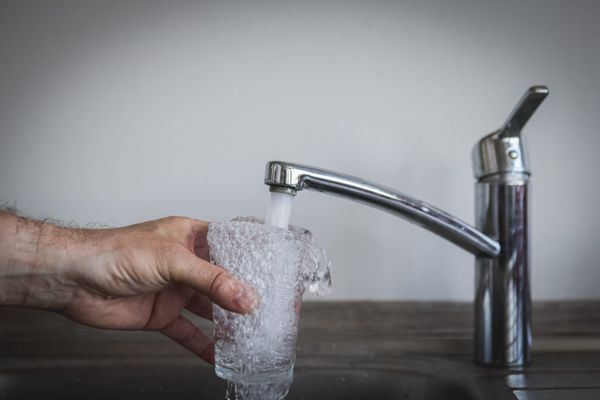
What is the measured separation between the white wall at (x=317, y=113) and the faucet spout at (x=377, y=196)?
0.24 m

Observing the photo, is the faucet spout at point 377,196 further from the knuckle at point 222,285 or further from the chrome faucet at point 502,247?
the knuckle at point 222,285

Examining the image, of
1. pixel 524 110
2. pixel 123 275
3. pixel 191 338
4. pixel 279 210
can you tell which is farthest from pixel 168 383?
pixel 524 110

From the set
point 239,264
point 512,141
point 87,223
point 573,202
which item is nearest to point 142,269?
point 239,264

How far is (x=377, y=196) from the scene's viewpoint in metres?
0.67

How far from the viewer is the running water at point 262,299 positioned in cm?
56

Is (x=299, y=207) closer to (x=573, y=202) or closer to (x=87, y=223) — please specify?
(x=87, y=223)

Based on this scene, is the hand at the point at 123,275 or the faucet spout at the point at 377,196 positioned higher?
the faucet spout at the point at 377,196

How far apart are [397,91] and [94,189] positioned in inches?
21.0

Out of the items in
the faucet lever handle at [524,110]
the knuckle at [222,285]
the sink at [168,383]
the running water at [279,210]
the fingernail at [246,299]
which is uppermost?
the faucet lever handle at [524,110]

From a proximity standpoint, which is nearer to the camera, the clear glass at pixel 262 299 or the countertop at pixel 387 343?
the clear glass at pixel 262 299

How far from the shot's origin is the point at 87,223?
0.94 meters

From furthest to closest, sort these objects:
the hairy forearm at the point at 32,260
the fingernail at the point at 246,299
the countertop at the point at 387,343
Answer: the countertop at the point at 387,343 → the hairy forearm at the point at 32,260 → the fingernail at the point at 246,299

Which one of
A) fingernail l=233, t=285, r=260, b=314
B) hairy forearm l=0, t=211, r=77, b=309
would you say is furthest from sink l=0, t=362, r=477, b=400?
fingernail l=233, t=285, r=260, b=314

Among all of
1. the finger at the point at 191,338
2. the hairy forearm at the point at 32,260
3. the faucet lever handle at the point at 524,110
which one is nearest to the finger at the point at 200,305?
the finger at the point at 191,338
